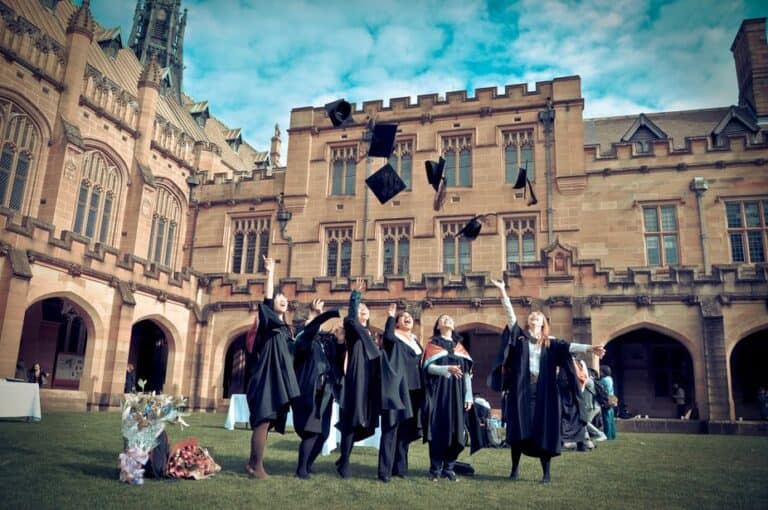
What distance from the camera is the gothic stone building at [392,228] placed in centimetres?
1623

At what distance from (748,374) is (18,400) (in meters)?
20.8

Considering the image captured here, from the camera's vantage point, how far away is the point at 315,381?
20.8 ft

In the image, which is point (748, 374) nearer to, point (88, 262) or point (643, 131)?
point (643, 131)

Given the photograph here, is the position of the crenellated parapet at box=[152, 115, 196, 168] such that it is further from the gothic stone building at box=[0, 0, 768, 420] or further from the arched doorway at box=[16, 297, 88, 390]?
the arched doorway at box=[16, 297, 88, 390]

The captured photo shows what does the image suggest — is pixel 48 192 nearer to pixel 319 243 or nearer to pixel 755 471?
pixel 319 243

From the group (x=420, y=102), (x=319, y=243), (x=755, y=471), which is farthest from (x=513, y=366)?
(x=420, y=102)

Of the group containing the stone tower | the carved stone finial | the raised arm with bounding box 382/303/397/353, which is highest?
the stone tower

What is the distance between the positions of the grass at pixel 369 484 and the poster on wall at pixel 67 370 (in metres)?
14.6

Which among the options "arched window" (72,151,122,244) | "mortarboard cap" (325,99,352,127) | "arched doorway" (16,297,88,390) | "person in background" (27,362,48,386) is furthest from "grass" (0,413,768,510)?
"arched window" (72,151,122,244)

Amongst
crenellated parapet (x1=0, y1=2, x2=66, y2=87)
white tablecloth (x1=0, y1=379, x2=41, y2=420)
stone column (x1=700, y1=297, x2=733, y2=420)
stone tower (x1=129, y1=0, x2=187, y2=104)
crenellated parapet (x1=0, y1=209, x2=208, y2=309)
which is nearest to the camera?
white tablecloth (x1=0, y1=379, x2=41, y2=420)

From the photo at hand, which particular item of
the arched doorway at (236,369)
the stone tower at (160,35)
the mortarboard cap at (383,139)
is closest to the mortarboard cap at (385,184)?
the mortarboard cap at (383,139)

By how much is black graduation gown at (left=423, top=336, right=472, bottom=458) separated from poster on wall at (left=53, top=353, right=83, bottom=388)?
2009 centimetres

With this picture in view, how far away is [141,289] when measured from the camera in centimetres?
1858

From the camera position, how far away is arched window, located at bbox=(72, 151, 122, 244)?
23.1 meters
